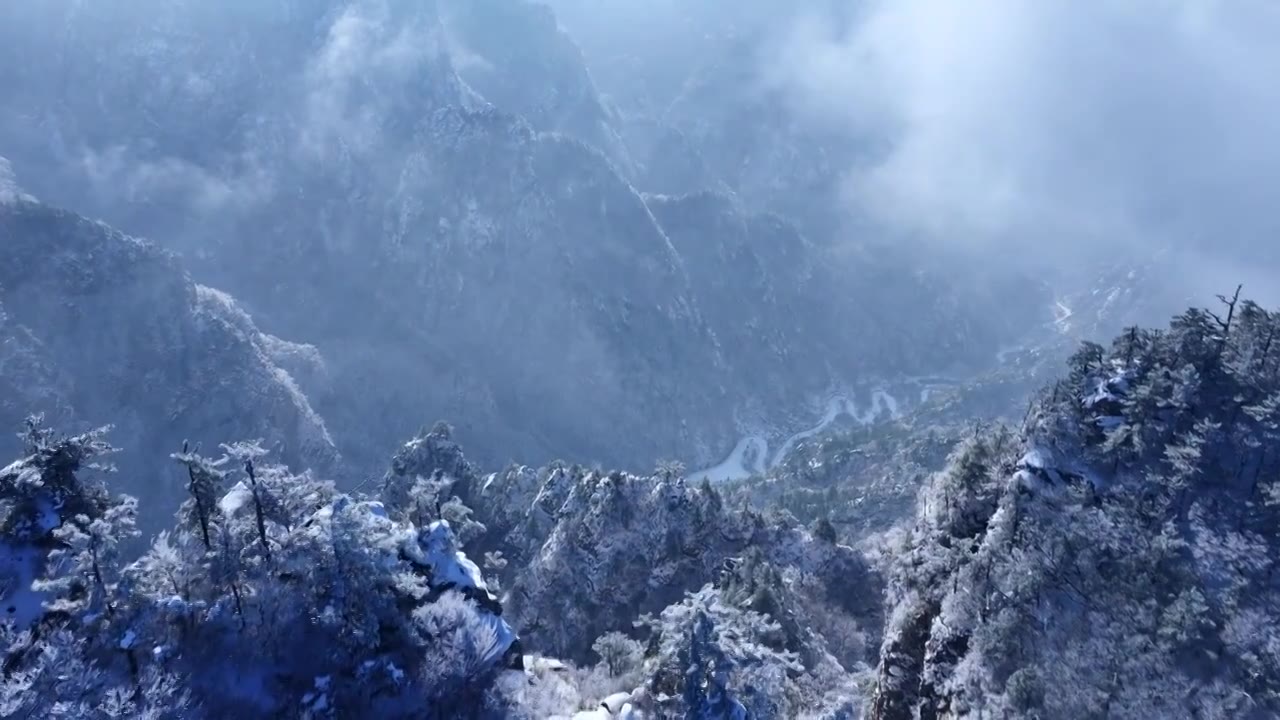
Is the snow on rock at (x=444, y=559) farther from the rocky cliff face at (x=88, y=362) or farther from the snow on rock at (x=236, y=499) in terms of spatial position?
the rocky cliff face at (x=88, y=362)

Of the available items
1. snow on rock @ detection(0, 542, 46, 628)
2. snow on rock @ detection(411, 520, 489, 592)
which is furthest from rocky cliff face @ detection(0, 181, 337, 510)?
snow on rock @ detection(411, 520, 489, 592)

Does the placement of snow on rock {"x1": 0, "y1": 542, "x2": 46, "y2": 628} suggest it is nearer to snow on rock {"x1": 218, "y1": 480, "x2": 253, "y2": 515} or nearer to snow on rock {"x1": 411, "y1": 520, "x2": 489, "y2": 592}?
snow on rock {"x1": 218, "y1": 480, "x2": 253, "y2": 515}

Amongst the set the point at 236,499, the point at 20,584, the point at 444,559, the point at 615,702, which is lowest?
the point at 615,702

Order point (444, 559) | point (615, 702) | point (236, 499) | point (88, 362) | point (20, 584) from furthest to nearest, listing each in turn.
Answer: point (88, 362), point (444, 559), point (236, 499), point (615, 702), point (20, 584)

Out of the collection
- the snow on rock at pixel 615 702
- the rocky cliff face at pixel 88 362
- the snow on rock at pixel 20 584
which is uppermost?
the rocky cliff face at pixel 88 362

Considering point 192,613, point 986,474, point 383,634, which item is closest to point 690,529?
point 986,474

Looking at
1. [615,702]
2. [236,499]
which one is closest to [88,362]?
[236,499]

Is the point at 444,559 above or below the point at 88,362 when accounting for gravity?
below

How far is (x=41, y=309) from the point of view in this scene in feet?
614

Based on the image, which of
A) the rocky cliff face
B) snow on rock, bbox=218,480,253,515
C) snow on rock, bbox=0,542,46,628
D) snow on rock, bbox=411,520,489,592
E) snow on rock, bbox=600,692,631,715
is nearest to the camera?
snow on rock, bbox=0,542,46,628

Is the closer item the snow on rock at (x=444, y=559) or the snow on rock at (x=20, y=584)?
the snow on rock at (x=20, y=584)

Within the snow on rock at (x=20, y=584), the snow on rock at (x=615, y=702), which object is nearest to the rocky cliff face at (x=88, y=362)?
the snow on rock at (x=20, y=584)

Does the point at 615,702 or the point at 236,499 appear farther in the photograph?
the point at 236,499

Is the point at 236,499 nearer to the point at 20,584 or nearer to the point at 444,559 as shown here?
the point at 20,584
